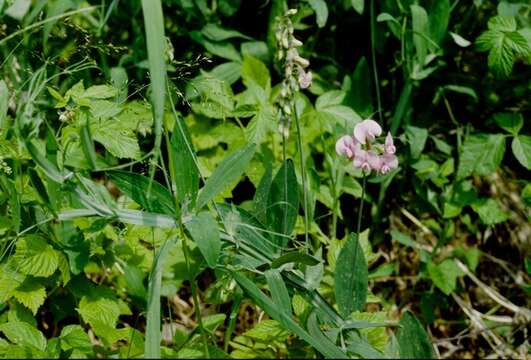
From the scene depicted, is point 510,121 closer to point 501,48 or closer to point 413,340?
point 501,48

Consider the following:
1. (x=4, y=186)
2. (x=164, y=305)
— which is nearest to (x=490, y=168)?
(x=164, y=305)

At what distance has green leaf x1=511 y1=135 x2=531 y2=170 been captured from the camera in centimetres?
211

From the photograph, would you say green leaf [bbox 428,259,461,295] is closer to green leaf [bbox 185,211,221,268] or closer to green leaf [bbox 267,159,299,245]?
green leaf [bbox 267,159,299,245]

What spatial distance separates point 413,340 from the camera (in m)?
1.20

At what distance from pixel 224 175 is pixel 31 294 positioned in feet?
2.06

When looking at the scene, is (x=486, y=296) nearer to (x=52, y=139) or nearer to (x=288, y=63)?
(x=288, y=63)

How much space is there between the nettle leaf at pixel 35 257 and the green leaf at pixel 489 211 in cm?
146

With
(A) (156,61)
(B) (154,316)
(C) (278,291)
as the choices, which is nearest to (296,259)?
(C) (278,291)

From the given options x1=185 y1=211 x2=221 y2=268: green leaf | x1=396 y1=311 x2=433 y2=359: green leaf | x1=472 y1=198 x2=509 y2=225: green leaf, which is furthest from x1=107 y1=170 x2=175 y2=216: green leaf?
x1=472 y1=198 x2=509 y2=225: green leaf

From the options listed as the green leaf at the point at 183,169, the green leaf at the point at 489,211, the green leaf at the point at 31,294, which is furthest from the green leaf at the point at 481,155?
the green leaf at the point at 31,294

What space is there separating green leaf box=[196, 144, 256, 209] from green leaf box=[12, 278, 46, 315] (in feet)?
1.78

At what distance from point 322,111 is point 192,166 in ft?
2.45

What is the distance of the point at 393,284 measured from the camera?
235 cm

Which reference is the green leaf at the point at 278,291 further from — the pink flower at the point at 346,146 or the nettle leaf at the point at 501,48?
the nettle leaf at the point at 501,48
